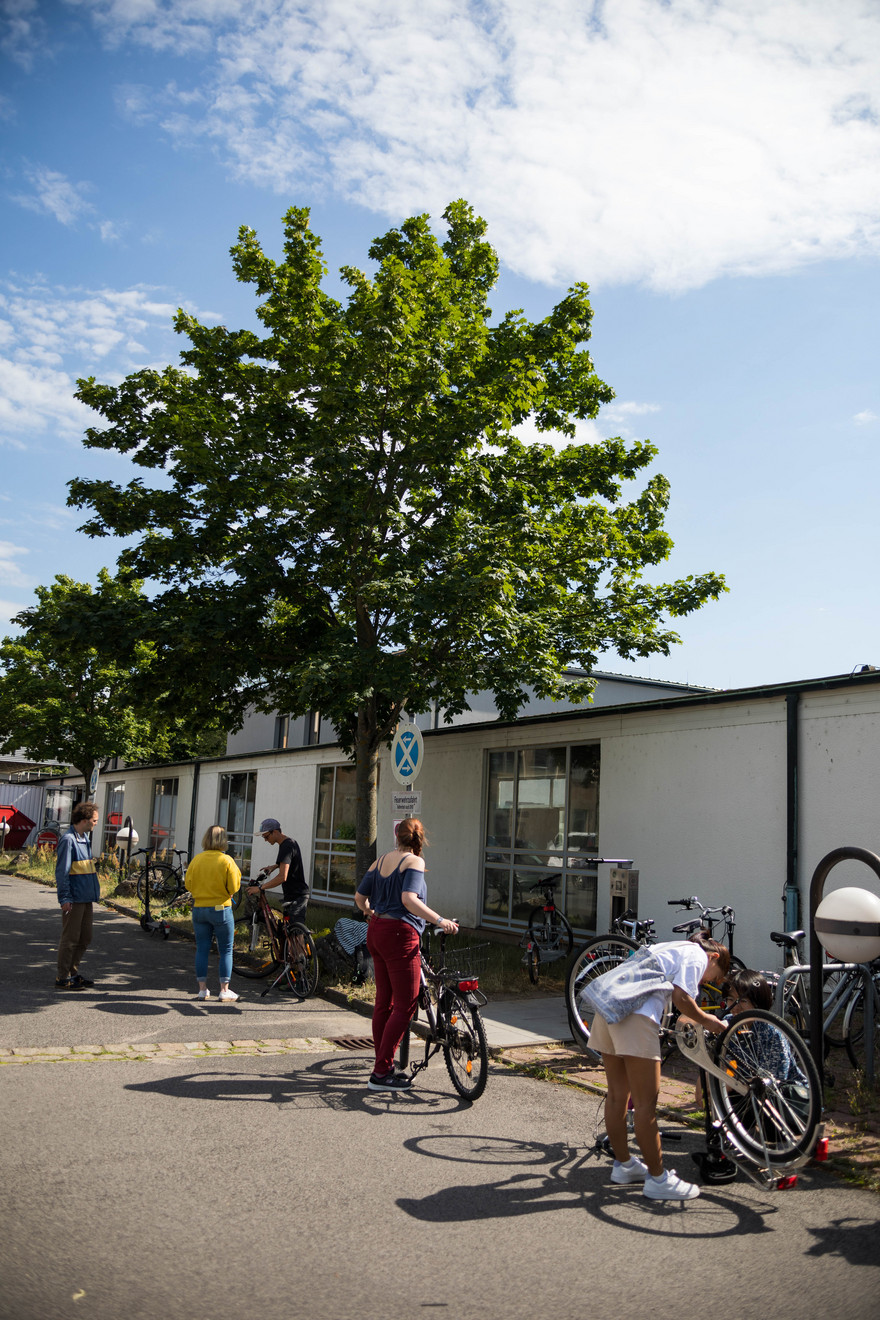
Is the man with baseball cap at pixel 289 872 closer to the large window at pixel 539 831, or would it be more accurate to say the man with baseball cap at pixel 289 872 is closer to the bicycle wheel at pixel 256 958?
the bicycle wheel at pixel 256 958

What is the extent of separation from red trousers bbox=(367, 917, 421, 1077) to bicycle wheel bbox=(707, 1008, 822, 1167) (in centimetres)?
217

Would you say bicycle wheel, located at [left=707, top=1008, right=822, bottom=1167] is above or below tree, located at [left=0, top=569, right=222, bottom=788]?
below

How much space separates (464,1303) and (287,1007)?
6495mm

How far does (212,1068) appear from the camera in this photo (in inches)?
280

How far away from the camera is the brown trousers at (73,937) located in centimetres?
997

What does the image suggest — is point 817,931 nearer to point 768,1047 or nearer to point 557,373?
point 768,1047

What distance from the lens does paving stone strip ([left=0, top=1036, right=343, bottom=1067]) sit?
23.3 ft

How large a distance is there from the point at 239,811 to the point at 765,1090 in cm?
2206

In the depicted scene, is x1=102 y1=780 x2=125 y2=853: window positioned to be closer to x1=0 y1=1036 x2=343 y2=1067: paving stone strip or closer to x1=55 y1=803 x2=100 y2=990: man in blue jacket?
x1=55 y1=803 x2=100 y2=990: man in blue jacket

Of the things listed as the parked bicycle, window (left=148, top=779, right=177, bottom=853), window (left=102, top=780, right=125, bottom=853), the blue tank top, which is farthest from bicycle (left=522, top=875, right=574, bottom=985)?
window (left=102, top=780, right=125, bottom=853)

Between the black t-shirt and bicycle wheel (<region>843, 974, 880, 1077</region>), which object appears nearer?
bicycle wheel (<region>843, 974, 880, 1077</region>)

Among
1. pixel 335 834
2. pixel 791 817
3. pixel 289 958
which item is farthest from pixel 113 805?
pixel 791 817

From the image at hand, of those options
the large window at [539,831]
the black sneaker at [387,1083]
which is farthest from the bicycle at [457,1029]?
the large window at [539,831]

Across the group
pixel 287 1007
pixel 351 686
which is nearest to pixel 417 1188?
pixel 287 1007
